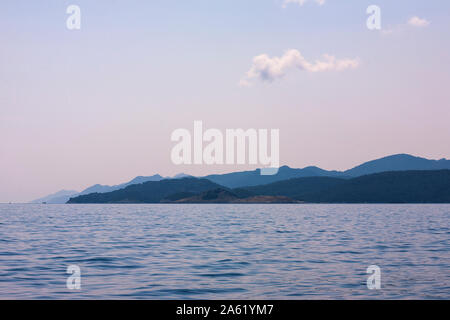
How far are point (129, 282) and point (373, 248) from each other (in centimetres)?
2735

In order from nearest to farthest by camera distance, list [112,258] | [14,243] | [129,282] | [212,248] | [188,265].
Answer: [129,282] → [188,265] → [112,258] → [212,248] → [14,243]

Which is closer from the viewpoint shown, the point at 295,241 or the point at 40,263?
the point at 40,263

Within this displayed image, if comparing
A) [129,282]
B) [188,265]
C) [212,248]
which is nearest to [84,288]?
[129,282]

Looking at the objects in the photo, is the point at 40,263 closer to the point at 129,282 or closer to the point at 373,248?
the point at 129,282

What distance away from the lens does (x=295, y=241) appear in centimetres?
5438

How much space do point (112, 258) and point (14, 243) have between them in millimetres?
18580

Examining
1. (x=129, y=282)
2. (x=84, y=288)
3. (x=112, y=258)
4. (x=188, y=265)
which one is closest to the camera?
(x=84, y=288)
